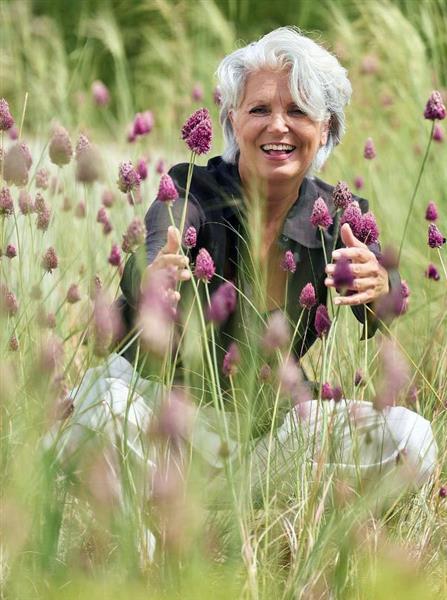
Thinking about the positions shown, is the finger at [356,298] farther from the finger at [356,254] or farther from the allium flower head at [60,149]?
the allium flower head at [60,149]

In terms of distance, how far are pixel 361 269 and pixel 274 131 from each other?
39cm

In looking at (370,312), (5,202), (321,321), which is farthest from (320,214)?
(5,202)

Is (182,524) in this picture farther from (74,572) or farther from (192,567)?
(74,572)

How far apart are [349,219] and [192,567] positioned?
0.66 meters

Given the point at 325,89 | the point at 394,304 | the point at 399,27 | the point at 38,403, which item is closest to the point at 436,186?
the point at 399,27

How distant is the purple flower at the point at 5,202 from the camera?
178 centimetres

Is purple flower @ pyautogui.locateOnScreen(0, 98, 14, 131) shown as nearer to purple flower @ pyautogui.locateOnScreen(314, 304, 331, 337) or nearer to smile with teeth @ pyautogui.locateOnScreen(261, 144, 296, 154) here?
smile with teeth @ pyautogui.locateOnScreen(261, 144, 296, 154)

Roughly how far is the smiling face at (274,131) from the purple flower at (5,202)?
0.48 m

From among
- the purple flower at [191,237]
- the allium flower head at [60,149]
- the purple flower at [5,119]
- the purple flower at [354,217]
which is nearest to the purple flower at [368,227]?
the purple flower at [354,217]

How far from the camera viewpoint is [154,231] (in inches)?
78.3

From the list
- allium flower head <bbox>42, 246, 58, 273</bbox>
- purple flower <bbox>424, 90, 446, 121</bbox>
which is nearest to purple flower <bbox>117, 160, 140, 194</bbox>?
allium flower head <bbox>42, 246, 58, 273</bbox>

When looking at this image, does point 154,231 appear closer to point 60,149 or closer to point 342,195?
point 60,149

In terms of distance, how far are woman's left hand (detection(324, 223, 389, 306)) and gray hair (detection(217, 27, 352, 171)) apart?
377 mm

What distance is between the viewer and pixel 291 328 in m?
2.15
